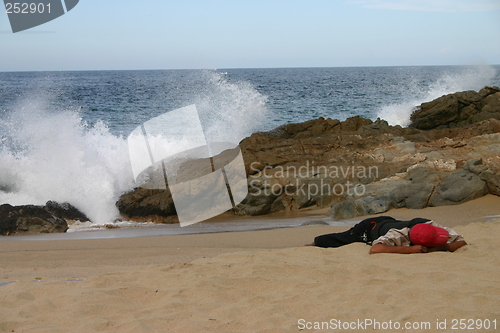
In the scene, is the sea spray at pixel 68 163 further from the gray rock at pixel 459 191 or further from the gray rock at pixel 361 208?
the gray rock at pixel 459 191

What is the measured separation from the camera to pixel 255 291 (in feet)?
11.4

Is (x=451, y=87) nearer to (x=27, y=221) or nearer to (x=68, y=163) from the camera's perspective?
(x=68, y=163)

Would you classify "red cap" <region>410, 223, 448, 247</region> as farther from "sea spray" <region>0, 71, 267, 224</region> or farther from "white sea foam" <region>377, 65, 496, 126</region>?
"white sea foam" <region>377, 65, 496, 126</region>

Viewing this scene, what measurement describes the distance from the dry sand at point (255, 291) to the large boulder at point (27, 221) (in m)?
2.61

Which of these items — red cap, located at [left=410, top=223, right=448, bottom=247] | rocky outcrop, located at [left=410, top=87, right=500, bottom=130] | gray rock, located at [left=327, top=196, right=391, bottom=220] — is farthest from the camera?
rocky outcrop, located at [left=410, top=87, right=500, bottom=130]

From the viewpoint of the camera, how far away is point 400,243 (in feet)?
14.6

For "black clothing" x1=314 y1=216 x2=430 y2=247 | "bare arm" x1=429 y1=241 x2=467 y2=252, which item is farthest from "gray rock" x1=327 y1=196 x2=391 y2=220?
"bare arm" x1=429 y1=241 x2=467 y2=252

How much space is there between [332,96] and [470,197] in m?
34.4

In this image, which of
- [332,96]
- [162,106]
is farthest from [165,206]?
[332,96]

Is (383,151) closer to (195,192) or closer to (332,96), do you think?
(195,192)

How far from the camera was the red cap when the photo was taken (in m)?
4.35

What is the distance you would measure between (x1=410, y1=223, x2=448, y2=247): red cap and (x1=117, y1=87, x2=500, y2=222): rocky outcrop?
2973 mm

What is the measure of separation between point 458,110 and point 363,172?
736 centimetres

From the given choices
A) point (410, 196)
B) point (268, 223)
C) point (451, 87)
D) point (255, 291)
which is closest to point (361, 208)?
point (410, 196)
